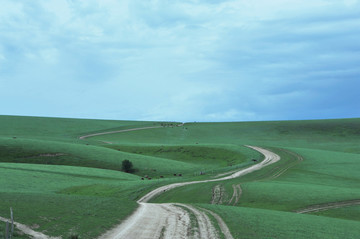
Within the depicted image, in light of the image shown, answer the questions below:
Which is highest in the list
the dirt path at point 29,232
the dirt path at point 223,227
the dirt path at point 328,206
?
the dirt path at point 29,232

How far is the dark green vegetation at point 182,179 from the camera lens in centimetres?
2547

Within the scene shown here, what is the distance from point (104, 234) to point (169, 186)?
108 feet

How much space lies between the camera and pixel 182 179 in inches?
2409

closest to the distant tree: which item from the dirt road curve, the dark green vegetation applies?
the dark green vegetation

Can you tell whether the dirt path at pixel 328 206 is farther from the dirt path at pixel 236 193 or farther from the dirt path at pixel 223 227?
the dirt path at pixel 223 227

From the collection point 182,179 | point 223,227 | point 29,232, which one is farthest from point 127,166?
point 29,232

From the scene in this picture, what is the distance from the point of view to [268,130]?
158 m

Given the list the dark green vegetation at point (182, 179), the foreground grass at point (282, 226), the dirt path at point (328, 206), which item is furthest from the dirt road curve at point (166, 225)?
the dirt path at point (328, 206)

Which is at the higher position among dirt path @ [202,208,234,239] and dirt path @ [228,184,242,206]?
dirt path @ [202,208,234,239]

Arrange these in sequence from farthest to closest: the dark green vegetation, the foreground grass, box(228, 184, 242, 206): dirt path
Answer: box(228, 184, 242, 206): dirt path
the dark green vegetation
the foreground grass

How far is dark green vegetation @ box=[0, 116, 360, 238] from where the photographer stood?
2547 centimetres

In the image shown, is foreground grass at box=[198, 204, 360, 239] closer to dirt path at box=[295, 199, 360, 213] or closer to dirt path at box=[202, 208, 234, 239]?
dirt path at box=[202, 208, 234, 239]

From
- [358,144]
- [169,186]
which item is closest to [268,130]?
[358,144]

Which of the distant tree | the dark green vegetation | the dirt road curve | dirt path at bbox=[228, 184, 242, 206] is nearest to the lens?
the dirt road curve
